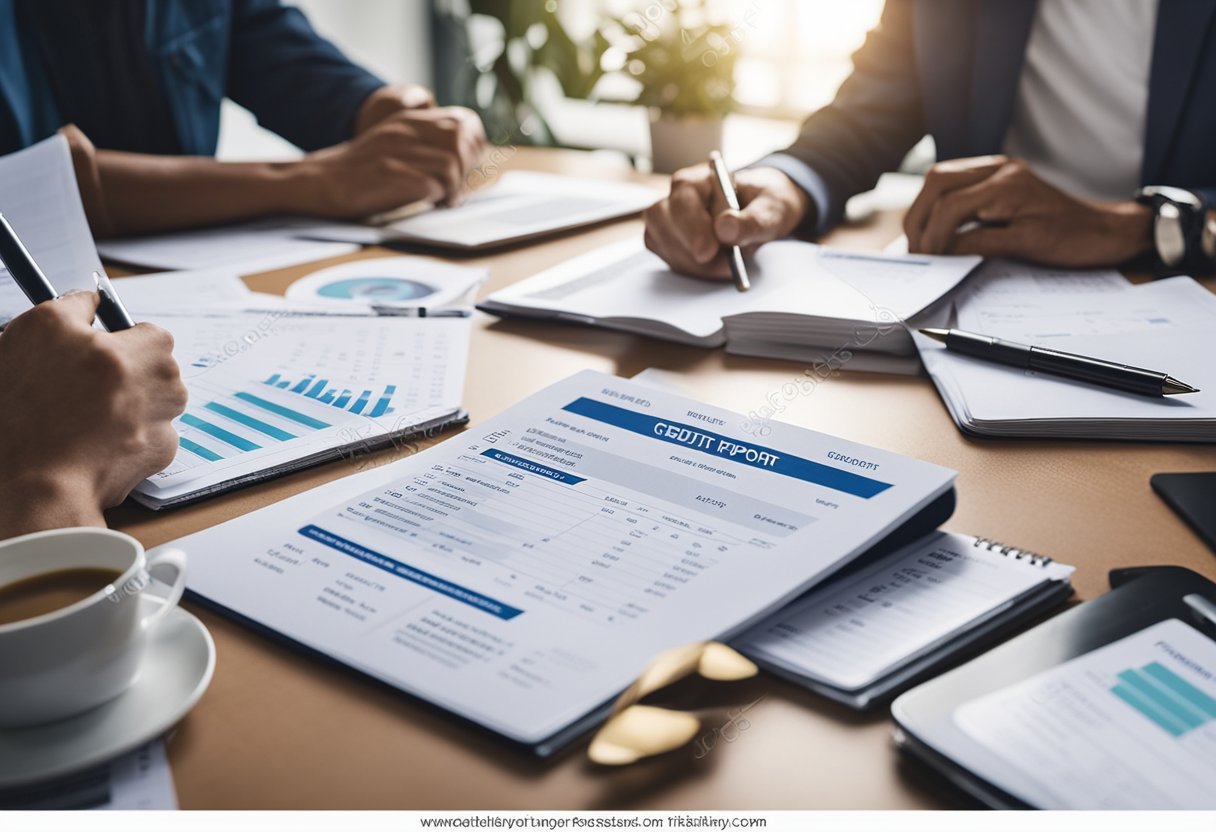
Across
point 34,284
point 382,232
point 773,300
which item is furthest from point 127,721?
point 382,232

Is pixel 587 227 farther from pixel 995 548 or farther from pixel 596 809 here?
pixel 596 809

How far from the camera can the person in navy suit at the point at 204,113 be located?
1.22 m

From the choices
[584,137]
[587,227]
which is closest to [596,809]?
[587,227]

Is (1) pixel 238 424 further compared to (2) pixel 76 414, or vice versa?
(1) pixel 238 424

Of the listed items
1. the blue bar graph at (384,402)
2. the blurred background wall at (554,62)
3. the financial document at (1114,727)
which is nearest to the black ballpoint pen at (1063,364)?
the financial document at (1114,727)

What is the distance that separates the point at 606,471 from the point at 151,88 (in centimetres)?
120

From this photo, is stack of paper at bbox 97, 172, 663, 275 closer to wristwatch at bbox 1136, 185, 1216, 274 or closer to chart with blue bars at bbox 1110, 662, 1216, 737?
wristwatch at bbox 1136, 185, 1216, 274

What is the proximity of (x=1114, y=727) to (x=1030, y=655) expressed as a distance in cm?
5

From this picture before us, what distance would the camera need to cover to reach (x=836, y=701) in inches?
17.4

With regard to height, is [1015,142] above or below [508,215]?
above

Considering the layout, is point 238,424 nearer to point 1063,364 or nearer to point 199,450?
point 199,450

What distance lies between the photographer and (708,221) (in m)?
1.00

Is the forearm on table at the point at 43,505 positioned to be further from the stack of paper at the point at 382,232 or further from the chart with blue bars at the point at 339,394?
the stack of paper at the point at 382,232

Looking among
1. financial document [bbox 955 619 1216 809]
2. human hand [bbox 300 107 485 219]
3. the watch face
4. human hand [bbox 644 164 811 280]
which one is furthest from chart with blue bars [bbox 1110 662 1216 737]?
human hand [bbox 300 107 485 219]
